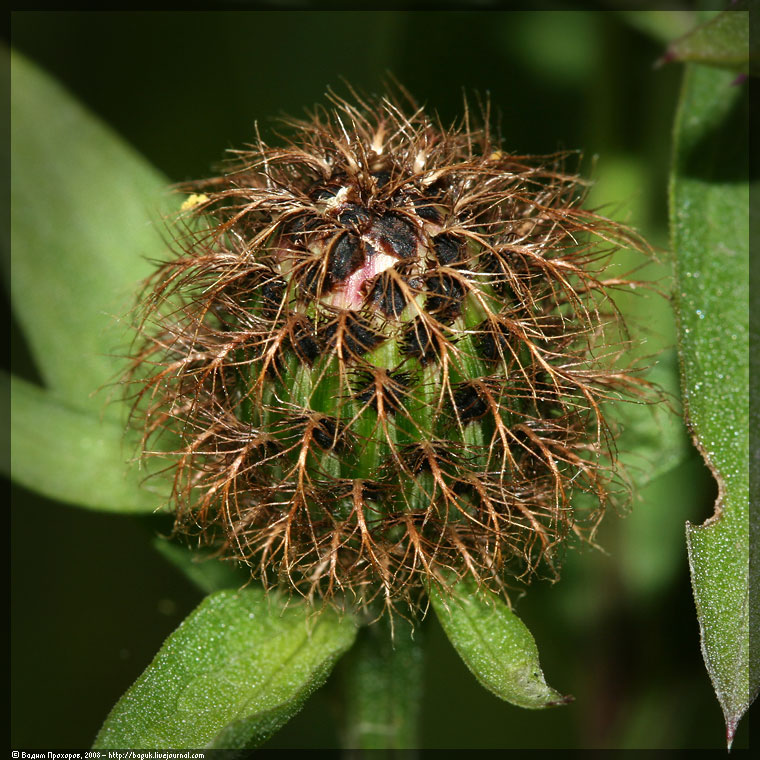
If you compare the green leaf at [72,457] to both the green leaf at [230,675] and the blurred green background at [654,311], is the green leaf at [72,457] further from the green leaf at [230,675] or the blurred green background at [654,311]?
the blurred green background at [654,311]

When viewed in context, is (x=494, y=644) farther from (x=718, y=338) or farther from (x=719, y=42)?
(x=719, y=42)

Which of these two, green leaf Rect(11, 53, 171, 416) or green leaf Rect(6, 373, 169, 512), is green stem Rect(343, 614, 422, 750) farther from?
green leaf Rect(11, 53, 171, 416)

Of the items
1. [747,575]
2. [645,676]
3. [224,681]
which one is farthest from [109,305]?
[645,676]

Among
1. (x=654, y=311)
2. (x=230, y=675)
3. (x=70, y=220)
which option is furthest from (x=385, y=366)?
(x=70, y=220)

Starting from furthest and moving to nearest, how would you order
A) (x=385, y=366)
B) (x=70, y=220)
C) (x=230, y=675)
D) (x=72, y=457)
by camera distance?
1. (x=70, y=220)
2. (x=72, y=457)
3. (x=230, y=675)
4. (x=385, y=366)

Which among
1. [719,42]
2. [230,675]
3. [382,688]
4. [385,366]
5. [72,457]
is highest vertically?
[719,42]
